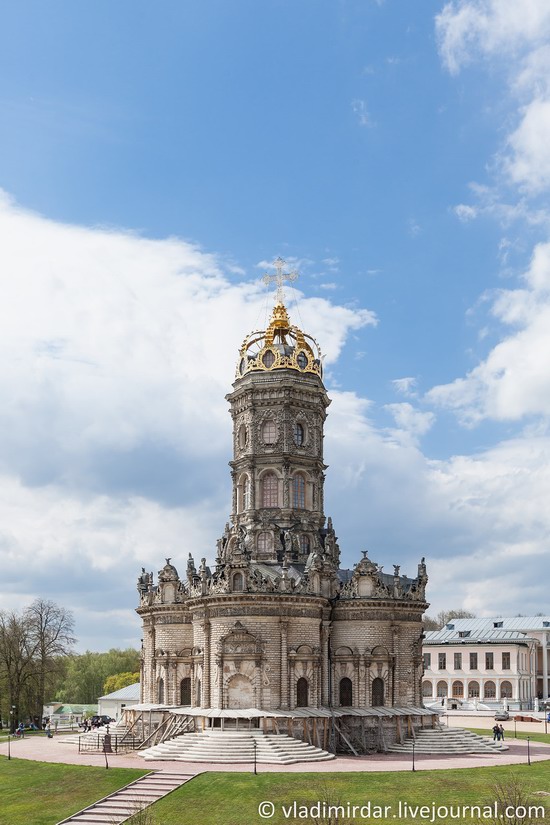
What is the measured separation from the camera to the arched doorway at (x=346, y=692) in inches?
2258

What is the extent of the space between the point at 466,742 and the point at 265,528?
17.0m

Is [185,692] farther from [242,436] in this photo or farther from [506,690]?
[506,690]

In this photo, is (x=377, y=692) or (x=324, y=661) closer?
(x=324, y=661)

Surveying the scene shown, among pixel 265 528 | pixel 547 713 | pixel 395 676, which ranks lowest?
pixel 547 713

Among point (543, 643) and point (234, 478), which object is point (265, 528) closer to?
point (234, 478)

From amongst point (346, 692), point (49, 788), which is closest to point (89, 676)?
point (346, 692)

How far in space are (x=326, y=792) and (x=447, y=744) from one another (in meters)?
19.0

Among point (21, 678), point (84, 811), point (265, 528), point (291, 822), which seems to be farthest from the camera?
point (21, 678)

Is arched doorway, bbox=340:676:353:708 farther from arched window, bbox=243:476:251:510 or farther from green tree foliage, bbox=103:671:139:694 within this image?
green tree foliage, bbox=103:671:139:694

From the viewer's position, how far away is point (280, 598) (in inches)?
2122

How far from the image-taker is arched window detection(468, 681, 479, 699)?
307 ft

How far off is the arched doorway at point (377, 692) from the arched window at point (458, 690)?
3971 centimetres

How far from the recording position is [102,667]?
371 ft

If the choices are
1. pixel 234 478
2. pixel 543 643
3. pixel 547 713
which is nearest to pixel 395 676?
pixel 234 478
